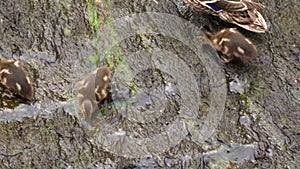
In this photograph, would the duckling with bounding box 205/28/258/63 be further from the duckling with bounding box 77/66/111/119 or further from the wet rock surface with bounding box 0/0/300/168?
the duckling with bounding box 77/66/111/119

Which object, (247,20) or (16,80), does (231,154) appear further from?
(16,80)

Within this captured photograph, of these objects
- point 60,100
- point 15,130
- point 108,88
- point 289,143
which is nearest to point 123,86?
point 108,88

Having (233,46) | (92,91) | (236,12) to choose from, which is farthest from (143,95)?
(236,12)

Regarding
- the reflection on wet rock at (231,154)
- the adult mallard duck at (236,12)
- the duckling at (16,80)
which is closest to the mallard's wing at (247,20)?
the adult mallard duck at (236,12)

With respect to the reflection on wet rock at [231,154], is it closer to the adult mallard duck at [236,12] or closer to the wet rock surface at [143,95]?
the wet rock surface at [143,95]

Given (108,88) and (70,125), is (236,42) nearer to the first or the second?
(108,88)

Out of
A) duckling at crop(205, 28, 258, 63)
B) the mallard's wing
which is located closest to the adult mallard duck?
the mallard's wing
